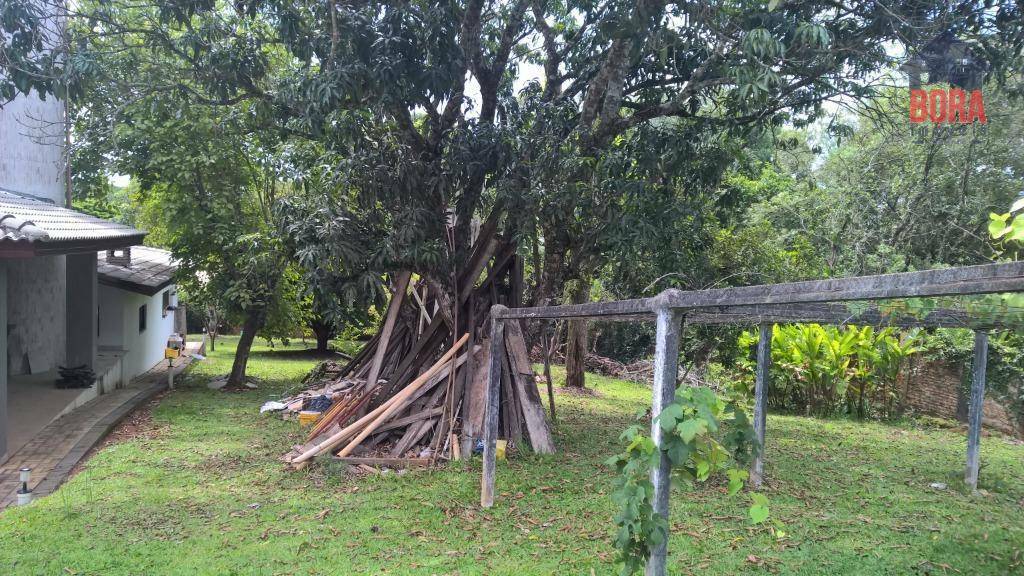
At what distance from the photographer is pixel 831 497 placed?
6363mm

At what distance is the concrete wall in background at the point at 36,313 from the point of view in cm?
1187

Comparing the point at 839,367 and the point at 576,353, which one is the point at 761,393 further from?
the point at 576,353

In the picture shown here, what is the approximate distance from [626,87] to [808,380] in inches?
246

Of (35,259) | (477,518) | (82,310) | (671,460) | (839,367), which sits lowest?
(477,518)

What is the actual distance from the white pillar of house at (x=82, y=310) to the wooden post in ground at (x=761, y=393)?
11.1 meters

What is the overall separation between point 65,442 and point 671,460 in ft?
27.2

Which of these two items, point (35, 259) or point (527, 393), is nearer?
point (527, 393)

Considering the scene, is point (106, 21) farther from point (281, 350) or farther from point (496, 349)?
point (281, 350)

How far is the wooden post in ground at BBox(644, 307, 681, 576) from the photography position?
9.16 ft

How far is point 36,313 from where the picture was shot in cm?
1249

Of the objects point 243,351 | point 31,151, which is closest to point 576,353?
point 243,351

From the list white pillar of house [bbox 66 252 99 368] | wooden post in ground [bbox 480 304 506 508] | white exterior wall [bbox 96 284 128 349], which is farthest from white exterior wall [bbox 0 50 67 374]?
wooden post in ground [bbox 480 304 506 508]

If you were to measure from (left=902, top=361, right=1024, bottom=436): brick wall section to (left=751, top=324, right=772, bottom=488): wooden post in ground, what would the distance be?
20.1 ft

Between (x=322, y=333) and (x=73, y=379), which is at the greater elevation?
(x=73, y=379)
